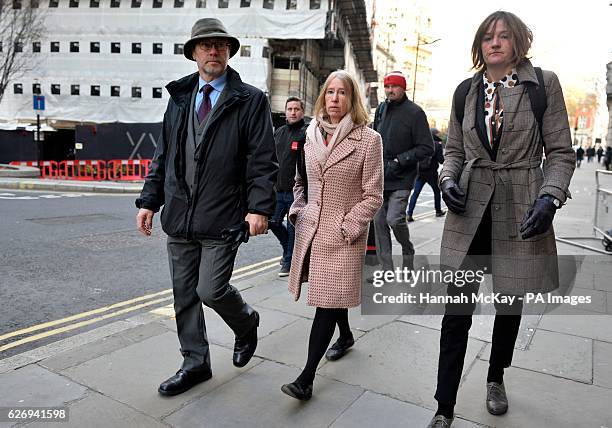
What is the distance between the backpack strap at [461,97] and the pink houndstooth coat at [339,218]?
1.62 ft

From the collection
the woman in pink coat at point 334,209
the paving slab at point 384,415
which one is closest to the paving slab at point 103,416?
the woman in pink coat at point 334,209

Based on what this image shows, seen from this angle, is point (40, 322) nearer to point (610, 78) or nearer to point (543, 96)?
point (543, 96)

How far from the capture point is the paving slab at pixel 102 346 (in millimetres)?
3412

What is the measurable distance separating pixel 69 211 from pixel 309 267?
31.0 ft

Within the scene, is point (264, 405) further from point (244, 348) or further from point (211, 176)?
point (211, 176)

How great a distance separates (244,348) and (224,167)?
1.19 metres

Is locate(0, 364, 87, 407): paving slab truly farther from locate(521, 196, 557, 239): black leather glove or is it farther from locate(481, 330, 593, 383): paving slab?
locate(481, 330, 593, 383): paving slab

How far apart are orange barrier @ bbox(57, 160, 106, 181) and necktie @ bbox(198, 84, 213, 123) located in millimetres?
18872

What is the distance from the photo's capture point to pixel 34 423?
8.77ft

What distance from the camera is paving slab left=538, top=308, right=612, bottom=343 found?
4.16 metres

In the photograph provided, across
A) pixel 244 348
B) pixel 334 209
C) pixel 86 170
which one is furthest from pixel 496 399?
pixel 86 170

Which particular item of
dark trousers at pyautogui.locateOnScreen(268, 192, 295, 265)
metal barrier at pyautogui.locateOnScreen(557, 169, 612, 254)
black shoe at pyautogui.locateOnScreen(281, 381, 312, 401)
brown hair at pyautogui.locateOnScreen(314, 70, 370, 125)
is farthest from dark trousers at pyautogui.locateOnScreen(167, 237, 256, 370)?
metal barrier at pyautogui.locateOnScreen(557, 169, 612, 254)

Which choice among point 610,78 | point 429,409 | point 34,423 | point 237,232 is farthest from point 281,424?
Answer: point 610,78

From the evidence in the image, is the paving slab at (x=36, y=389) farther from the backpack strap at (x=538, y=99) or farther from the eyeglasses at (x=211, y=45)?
the backpack strap at (x=538, y=99)
